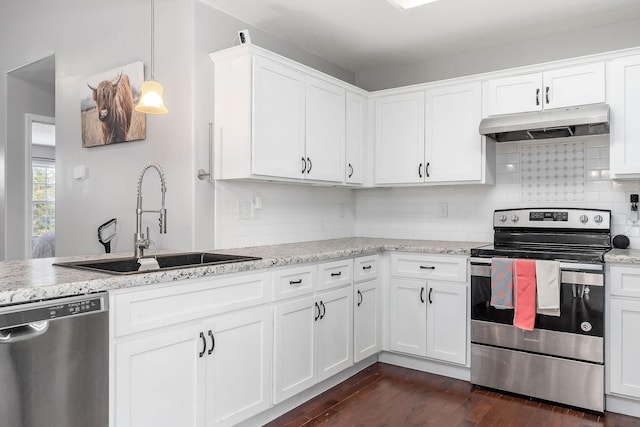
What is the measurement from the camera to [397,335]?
3.47 meters

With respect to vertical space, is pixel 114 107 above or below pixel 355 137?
above

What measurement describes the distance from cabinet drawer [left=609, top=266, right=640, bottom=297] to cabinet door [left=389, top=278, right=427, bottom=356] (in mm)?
1145

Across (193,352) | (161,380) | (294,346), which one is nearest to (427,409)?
(294,346)

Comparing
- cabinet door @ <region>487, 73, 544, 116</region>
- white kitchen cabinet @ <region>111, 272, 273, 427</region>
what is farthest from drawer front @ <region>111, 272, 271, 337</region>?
cabinet door @ <region>487, 73, 544, 116</region>

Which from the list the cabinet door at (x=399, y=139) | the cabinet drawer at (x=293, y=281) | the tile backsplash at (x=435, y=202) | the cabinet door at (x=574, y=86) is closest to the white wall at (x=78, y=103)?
the tile backsplash at (x=435, y=202)

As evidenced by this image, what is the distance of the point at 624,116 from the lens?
2939 millimetres

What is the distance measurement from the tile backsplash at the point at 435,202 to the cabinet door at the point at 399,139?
0.35 m

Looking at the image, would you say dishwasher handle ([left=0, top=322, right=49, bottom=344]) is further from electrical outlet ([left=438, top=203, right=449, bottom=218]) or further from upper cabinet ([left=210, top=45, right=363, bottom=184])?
electrical outlet ([left=438, top=203, right=449, bottom=218])

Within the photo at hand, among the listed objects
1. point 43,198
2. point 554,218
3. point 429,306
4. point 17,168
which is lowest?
point 429,306

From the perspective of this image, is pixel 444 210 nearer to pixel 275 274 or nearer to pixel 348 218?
pixel 348 218

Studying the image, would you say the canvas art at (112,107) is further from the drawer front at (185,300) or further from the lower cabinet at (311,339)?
the lower cabinet at (311,339)

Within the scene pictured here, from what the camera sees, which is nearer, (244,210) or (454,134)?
(244,210)

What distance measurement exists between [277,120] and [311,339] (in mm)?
1385

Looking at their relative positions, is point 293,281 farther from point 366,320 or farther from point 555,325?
point 555,325
